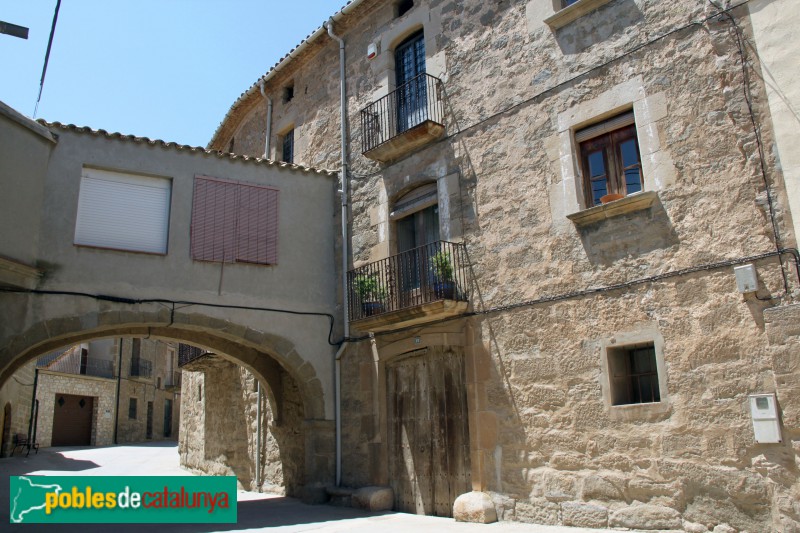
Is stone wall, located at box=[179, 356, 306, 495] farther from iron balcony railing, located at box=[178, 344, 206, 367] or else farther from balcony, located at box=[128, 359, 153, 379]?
balcony, located at box=[128, 359, 153, 379]

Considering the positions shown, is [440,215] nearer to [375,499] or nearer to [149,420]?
[375,499]

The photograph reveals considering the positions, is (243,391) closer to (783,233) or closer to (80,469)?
(80,469)

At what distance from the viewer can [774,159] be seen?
21.9 ft

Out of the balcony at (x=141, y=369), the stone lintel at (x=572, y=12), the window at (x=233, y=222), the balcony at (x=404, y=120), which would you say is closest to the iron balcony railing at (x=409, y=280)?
the window at (x=233, y=222)

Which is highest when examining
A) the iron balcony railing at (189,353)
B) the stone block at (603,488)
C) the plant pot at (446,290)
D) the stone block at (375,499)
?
the plant pot at (446,290)

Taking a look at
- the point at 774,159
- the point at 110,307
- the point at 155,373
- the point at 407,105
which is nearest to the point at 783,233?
the point at 774,159

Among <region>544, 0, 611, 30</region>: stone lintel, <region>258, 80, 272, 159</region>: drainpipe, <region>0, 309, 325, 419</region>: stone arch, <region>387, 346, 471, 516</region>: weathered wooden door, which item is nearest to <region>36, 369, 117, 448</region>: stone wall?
<region>258, 80, 272, 159</region>: drainpipe

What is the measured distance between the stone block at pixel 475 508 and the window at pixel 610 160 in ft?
12.3

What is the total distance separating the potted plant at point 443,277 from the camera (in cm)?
926

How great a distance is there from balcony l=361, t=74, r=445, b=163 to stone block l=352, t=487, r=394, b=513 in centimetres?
498

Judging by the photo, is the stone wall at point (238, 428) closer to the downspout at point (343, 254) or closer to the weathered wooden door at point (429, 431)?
the downspout at point (343, 254)

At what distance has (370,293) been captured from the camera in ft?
34.0

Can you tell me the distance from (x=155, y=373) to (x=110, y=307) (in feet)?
88.2

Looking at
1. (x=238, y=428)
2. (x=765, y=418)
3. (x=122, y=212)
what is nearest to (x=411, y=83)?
(x=122, y=212)
